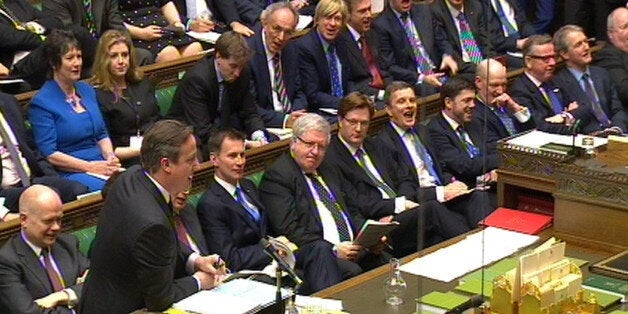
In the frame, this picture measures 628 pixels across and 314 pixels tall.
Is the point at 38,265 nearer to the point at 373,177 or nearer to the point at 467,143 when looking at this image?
the point at 373,177

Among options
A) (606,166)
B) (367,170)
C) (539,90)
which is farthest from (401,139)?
(606,166)

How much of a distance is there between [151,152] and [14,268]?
985mm

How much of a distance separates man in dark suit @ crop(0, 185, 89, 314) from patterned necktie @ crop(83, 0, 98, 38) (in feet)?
6.96

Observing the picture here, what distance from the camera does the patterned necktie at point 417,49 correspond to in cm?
643

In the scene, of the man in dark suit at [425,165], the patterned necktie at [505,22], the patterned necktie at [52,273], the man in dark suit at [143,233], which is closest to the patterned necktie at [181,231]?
the patterned necktie at [52,273]

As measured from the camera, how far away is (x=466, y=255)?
172 inches

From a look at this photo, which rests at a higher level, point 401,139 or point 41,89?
point 41,89

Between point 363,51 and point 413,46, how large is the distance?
37 centimetres

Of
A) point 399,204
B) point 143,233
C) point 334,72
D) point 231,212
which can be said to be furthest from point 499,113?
point 143,233

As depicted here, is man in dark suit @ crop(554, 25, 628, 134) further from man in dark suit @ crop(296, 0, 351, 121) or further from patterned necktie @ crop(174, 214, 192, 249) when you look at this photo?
patterned necktie @ crop(174, 214, 192, 249)

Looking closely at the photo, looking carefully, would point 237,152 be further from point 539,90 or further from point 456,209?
point 539,90

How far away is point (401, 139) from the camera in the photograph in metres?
6.18

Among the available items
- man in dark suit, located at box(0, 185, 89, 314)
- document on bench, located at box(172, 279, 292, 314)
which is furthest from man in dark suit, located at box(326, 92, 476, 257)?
document on bench, located at box(172, 279, 292, 314)

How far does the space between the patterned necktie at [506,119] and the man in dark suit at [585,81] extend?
18.2 inches
